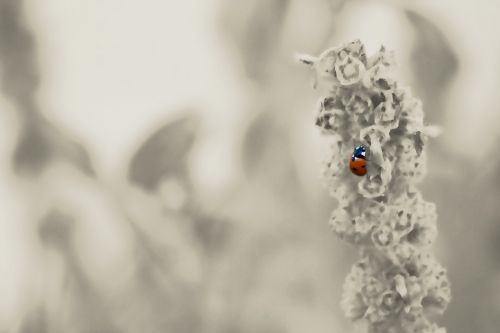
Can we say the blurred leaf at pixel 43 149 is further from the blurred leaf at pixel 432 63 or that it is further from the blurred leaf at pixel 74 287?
the blurred leaf at pixel 432 63

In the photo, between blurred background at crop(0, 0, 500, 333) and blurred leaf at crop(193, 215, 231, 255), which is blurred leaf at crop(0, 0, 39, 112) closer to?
blurred background at crop(0, 0, 500, 333)

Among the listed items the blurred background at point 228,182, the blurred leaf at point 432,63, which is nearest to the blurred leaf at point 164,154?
the blurred background at point 228,182

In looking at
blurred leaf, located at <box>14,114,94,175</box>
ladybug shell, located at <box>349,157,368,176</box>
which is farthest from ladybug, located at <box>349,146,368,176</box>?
blurred leaf, located at <box>14,114,94,175</box>

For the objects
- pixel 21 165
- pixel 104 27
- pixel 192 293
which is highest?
pixel 104 27

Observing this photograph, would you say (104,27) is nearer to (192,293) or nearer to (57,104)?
(57,104)

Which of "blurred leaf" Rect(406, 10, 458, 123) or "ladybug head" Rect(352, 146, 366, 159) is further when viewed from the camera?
"blurred leaf" Rect(406, 10, 458, 123)

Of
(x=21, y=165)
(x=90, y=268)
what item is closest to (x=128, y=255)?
(x=90, y=268)

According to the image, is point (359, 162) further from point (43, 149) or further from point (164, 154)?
point (43, 149)
